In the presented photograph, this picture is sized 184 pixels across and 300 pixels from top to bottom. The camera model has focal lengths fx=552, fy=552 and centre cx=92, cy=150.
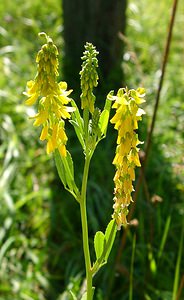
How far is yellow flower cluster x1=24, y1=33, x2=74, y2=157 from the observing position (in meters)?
0.95

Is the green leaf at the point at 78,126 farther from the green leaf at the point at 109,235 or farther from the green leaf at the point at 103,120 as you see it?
the green leaf at the point at 109,235

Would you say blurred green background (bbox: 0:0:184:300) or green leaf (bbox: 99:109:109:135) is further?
blurred green background (bbox: 0:0:184:300)

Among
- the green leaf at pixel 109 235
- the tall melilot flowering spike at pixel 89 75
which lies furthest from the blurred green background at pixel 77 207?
the tall melilot flowering spike at pixel 89 75

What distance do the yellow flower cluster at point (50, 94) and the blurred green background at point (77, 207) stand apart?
745mm

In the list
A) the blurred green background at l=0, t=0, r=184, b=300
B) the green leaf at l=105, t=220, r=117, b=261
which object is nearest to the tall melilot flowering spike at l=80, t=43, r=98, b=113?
the green leaf at l=105, t=220, r=117, b=261

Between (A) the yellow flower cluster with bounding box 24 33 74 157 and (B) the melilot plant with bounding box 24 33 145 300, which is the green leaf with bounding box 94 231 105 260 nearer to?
(B) the melilot plant with bounding box 24 33 145 300

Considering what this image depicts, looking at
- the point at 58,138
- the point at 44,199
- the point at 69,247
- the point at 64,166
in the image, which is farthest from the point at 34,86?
the point at 44,199

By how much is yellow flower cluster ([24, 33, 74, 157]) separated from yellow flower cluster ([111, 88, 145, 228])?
90 millimetres

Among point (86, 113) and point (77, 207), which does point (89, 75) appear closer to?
point (86, 113)

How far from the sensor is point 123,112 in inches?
38.8

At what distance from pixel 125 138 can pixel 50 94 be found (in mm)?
160

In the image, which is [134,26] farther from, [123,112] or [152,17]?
[123,112]

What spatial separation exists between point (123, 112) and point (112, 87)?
255 centimetres

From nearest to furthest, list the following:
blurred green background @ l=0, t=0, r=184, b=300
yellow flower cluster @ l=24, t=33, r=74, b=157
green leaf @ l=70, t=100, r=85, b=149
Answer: yellow flower cluster @ l=24, t=33, r=74, b=157 → green leaf @ l=70, t=100, r=85, b=149 → blurred green background @ l=0, t=0, r=184, b=300
